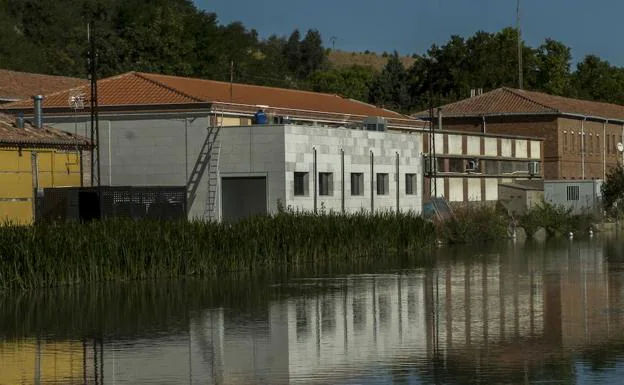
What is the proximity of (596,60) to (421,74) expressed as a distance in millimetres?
18549

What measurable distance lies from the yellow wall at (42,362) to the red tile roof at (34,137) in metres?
24.3

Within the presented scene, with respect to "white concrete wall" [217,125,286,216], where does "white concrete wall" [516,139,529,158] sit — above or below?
above

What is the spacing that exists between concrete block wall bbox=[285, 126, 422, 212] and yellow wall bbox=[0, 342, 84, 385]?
99.5ft

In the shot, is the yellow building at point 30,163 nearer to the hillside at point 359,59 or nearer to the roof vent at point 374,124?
the roof vent at point 374,124

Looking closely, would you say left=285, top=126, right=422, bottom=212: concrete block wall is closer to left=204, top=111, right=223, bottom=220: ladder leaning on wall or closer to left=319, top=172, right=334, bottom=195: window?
left=319, top=172, right=334, bottom=195: window

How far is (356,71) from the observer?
144500mm

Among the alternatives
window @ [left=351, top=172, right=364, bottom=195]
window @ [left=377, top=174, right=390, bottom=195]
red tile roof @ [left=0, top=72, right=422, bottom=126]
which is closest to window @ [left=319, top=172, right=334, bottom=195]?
window @ [left=351, top=172, right=364, bottom=195]

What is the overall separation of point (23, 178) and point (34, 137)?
2149 mm

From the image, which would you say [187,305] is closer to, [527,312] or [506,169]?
[527,312]

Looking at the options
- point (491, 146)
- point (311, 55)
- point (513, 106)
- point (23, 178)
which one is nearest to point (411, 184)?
point (491, 146)

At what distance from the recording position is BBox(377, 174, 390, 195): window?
6162 centimetres

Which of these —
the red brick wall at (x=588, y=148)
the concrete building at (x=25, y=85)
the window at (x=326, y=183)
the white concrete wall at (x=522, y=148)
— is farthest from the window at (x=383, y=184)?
the red brick wall at (x=588, y=148)

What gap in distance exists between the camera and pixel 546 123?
8875 cm

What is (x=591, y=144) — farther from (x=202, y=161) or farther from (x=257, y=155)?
(x=202, y=161)
